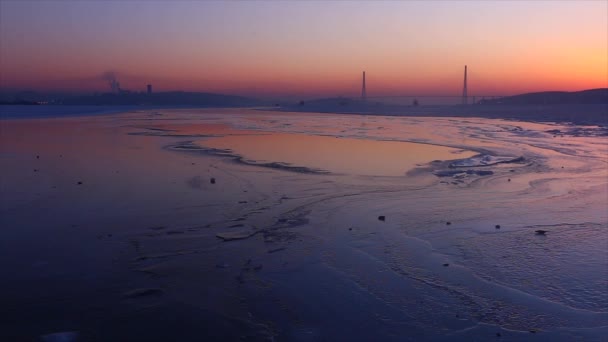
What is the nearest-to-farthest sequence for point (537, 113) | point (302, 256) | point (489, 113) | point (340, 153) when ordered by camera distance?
point (302, 256), point (340, 153), point (537, 113), point (489, 113)

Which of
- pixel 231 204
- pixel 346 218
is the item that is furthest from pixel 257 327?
pixel 231 204

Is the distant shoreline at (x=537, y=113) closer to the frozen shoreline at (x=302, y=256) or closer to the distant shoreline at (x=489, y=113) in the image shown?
the distant shoreline at (x=489, y=113)

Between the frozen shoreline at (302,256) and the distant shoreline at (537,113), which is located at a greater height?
the distant shoreline at (537,113)

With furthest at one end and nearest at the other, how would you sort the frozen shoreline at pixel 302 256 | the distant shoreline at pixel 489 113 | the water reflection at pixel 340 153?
the distant shoreline at pixel 489 113 < the water reflection at pixel 340 153 < the frozen shoreline at pixel 302 256

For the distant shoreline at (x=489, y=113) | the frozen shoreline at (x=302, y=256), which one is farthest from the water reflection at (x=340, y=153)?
the distant shoreline at (x=489, y=113)

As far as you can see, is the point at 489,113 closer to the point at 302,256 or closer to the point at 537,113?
the point at 537,113

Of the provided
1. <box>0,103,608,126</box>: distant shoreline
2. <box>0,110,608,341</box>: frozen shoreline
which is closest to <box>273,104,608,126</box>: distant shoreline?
<box>0,103,608,126</box>: distant shoreline

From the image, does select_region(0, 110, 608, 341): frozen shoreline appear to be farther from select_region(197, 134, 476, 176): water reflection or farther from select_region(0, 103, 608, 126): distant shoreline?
select_region(0, 103, 608, 126): distant shoreline

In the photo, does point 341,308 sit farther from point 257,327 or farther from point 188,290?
point 188,290

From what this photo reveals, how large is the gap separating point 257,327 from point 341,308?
2.40 feet

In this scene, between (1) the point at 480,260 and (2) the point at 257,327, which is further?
(1) the point at 480,260

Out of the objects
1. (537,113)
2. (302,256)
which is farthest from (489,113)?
(302,256)

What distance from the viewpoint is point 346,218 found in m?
6.81

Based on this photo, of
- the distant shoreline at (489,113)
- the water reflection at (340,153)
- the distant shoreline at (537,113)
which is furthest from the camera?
the distant shoreline at (489,113)
